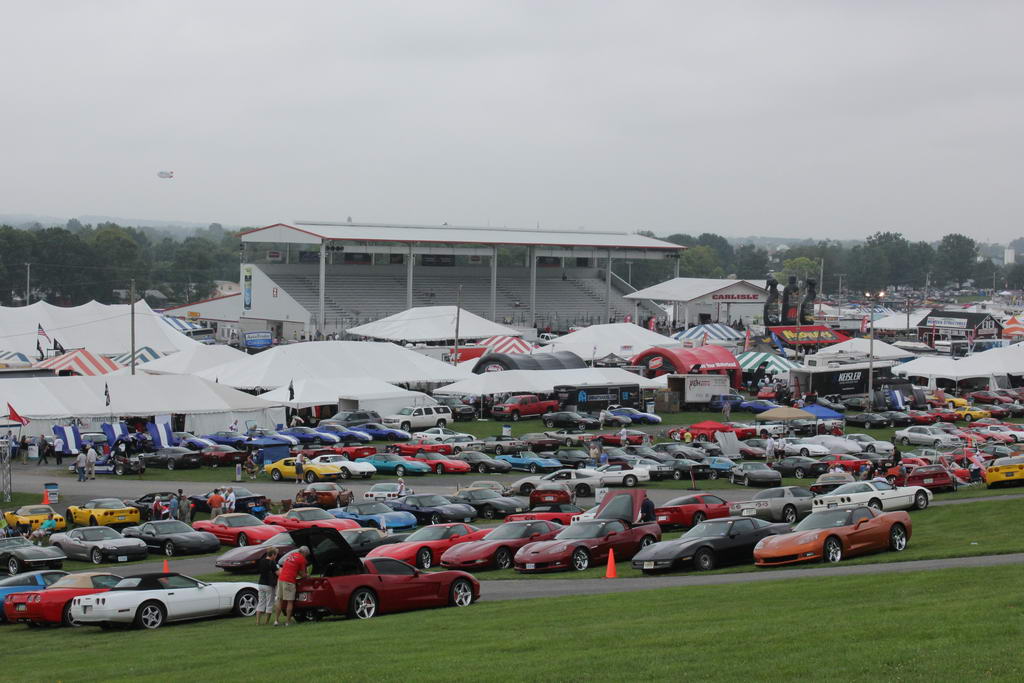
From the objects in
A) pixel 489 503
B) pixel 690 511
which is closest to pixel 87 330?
pixel 489 503

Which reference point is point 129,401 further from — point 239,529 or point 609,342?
point 609,342

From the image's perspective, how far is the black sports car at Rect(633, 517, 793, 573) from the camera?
20.3 metres

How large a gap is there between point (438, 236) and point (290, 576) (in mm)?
101016

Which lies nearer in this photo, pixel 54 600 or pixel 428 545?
pixel 54 600

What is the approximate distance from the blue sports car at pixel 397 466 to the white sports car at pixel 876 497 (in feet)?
57.7

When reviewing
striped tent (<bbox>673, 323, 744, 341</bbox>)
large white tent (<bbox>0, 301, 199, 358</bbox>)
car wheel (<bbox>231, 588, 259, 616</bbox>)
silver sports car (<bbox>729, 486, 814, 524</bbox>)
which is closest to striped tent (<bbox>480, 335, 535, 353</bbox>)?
large white tent (<bbox>0, 301, 199, 358</bbox>)

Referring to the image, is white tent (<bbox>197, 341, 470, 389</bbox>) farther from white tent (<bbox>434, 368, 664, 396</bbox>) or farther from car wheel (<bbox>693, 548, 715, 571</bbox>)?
car wheel (<bbox>693, 548, 715, 571</bbox>)

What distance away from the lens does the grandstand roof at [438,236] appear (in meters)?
108

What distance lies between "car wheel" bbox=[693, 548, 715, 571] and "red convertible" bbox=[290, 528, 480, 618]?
196 inches

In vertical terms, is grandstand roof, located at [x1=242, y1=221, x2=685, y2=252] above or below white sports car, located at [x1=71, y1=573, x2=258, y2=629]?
above

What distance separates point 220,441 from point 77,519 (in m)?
15.2

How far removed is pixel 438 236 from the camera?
116062 millimetres

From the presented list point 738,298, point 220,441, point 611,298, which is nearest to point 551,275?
point 611,298

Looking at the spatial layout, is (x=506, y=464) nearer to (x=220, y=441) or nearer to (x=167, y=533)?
(x=220, y=441)
